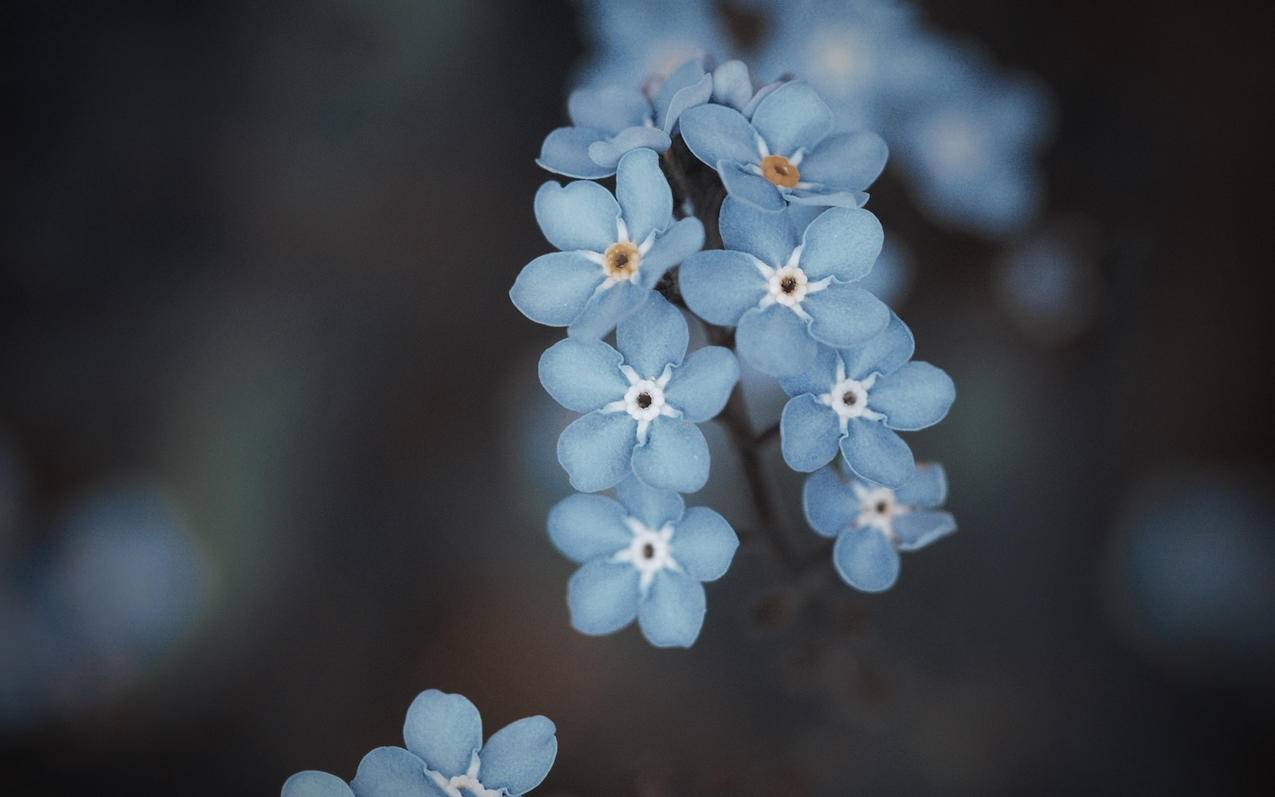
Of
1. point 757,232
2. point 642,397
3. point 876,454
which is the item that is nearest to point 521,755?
point 642,397

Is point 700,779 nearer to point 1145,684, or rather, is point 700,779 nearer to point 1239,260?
point 1145,684

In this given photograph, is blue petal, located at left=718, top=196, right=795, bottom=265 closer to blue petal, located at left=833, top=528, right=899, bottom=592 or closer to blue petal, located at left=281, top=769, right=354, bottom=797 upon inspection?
blue petal, located at left=833, top=528, right=899, bottom=592

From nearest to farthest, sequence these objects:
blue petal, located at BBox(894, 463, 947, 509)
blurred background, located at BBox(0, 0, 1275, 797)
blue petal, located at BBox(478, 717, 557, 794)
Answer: blue petal, located at BBox(478, 717, 557, 794)
blue petal, located at BBox(894, 463, 947, 509)
blurred background, located at BBox(0, 0, 1275, 797)

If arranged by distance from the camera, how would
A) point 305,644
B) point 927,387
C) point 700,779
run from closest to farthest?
point 927,387 → point 700,779 → point 305,644

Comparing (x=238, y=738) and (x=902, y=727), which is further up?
(x=902, y=727)

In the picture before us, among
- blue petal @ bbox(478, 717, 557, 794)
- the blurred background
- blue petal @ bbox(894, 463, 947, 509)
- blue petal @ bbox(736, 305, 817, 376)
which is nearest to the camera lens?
blue petal @ bbox(736, 305, 817, 376)

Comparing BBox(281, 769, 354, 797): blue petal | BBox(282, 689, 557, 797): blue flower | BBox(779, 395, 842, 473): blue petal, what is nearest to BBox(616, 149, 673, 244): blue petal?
BBox(779, 395, 842, 473): blue petal

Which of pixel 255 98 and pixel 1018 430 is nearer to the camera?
pixel 1018 430

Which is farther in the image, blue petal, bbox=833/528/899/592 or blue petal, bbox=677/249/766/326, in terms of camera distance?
blue petal, bbox=833/528/899/592

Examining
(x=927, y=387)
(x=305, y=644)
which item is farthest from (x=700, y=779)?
(x=305, y=644)
